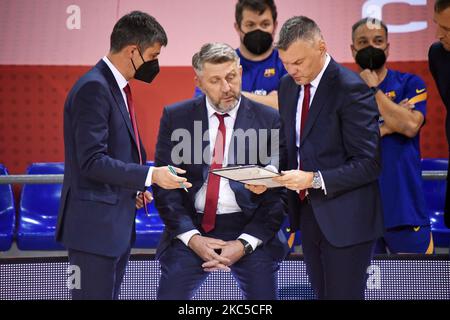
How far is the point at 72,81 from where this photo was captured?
227 inches

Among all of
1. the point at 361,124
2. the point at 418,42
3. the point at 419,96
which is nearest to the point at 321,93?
the point at 361,124

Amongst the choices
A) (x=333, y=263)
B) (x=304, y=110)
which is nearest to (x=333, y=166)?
(x=304, y=110)

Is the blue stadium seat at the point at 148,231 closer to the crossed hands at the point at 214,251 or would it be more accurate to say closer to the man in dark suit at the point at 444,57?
the crossed hands at the point at 214,251

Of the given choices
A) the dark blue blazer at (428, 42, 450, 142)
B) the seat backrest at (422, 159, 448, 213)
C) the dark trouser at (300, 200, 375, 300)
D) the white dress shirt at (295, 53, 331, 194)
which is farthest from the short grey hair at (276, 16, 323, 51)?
the seat backrest at (422, 159, 448, 213)

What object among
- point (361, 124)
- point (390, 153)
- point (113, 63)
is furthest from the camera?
point (390, 153)

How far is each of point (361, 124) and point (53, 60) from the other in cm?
292

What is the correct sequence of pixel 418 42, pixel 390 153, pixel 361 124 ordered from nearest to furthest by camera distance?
pixel 361 124, pixel 390 153, pixel 418 42

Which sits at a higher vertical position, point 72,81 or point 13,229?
point 72,81

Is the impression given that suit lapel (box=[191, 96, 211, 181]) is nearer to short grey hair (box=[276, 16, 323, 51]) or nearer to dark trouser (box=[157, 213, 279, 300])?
dark trouser (box=[157, 213, 279, 300])

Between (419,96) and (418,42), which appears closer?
(419,96)

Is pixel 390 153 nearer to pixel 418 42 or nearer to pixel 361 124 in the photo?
pixel 361 124

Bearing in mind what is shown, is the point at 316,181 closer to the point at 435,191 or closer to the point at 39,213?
the point at 435,191

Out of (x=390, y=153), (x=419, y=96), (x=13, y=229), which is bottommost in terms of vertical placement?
(x=13, y=229)

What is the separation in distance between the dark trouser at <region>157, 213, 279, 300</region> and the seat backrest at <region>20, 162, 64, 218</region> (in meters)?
2.21
